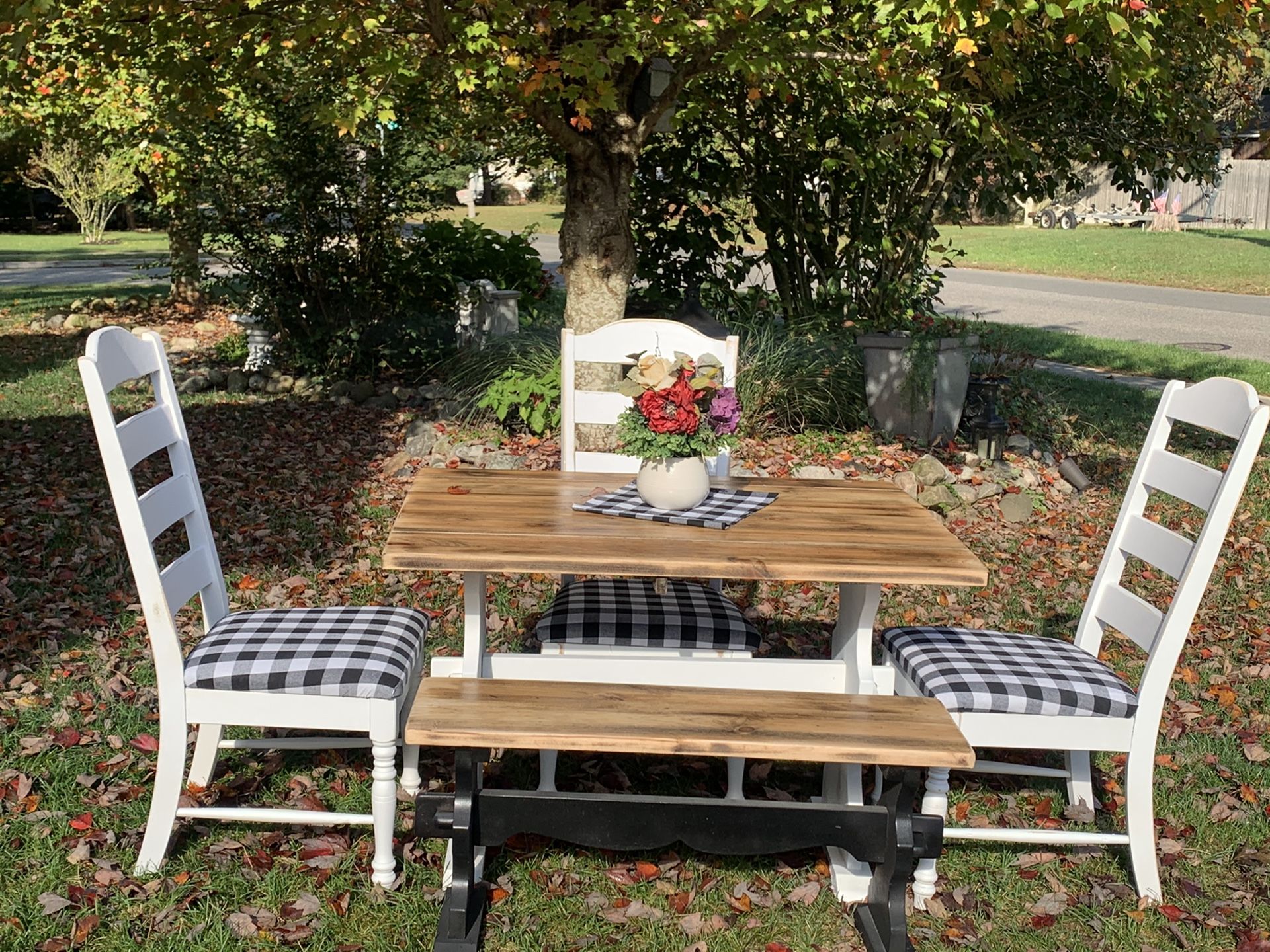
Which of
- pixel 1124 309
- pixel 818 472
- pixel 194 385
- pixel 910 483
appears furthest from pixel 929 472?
pixel 1124 309

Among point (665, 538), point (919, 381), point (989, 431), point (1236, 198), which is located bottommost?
point (989, 431)

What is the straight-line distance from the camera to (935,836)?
289 centimetres

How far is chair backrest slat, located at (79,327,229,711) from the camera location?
2.97 metres

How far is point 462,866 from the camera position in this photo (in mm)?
2926

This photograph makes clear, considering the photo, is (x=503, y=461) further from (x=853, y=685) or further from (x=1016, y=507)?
(x=853, y=685)

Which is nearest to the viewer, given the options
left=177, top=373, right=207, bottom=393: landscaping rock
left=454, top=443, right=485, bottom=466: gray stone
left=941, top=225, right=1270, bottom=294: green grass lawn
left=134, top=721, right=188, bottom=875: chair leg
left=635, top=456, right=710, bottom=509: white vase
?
left=134, top=721, right=188, bottom=875: chair leg

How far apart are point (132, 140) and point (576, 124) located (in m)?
6.93

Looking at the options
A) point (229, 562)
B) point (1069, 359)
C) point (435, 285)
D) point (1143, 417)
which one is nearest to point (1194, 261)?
point (1069, 359)

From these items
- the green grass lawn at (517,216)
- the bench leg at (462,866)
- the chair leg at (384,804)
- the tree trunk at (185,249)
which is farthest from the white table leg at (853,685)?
the green grass lawn at (517,216)

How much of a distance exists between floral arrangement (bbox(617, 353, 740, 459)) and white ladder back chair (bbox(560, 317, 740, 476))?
2.07 ft

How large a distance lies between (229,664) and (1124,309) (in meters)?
14.1

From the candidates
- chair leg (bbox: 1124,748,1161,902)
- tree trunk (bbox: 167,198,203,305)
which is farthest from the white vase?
tree trunk (bbox: 167,198,203,305)

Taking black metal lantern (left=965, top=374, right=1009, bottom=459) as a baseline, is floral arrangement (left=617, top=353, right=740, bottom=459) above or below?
above

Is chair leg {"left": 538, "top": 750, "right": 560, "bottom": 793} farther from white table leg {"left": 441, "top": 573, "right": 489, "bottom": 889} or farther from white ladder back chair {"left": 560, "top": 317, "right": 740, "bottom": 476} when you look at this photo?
white ladder back chair {"left": 560, "top": 317, "right": 740, "bottom": 476}
